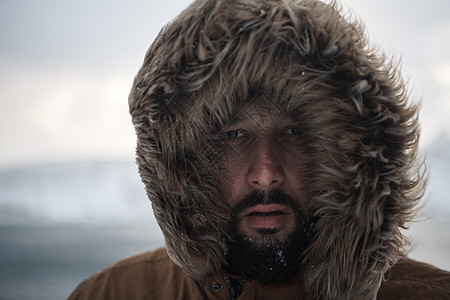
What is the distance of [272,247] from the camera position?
4.47 feet

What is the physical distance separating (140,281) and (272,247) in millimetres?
652

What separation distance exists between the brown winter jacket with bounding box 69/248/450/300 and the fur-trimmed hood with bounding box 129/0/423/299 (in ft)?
0.28

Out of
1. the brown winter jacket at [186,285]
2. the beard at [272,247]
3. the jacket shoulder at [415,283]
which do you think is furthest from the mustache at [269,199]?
the jacket shoulder at [415,283]

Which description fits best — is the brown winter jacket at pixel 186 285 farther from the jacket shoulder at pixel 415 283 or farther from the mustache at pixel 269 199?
the mustache at pixel 269 199

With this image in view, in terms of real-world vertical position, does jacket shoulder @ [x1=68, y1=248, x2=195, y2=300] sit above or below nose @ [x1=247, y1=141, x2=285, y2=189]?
below

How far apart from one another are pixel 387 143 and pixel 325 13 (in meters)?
0.45

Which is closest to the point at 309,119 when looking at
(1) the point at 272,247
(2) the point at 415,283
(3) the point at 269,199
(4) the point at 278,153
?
(4) the point at 278,153

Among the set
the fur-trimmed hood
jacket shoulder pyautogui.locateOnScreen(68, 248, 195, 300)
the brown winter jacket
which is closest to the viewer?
the fur-trimmed hood

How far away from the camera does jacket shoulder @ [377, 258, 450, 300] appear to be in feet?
4.66

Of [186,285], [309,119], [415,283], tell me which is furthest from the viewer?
[186,285]

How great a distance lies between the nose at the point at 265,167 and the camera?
1.32 m

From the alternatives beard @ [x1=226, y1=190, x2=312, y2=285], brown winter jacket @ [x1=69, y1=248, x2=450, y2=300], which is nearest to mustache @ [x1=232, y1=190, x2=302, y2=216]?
beard @ [x1=226, y1=190, x2=312, y2=285]

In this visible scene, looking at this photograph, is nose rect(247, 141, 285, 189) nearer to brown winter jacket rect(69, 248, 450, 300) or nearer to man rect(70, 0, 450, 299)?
man rect(70, 0, 450, 299)

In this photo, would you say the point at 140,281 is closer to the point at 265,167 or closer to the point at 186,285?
the point at 186,285
